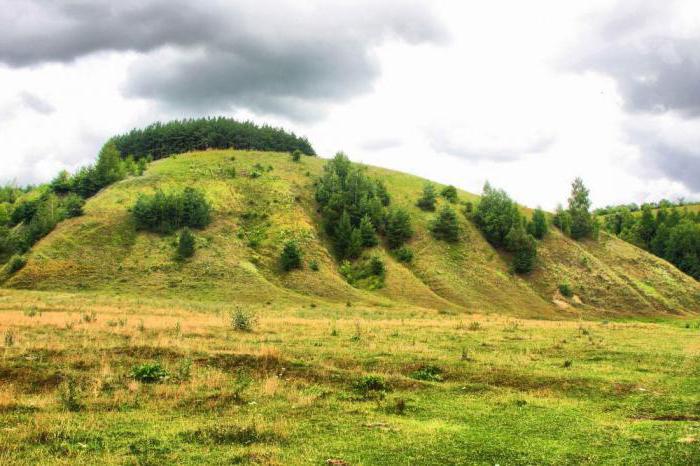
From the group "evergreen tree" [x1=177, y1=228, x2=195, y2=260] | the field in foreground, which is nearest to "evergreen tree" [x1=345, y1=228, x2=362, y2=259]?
"evergreen tree" [x1=177, y1=228, x2=195, y2=260]

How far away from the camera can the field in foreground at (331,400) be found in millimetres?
11398

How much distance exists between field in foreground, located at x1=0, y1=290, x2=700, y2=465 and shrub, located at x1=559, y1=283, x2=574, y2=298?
66563mm

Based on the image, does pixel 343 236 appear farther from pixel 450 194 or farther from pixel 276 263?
pixel 450 194

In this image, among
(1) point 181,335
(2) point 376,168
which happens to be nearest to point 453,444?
(1) point 181,335

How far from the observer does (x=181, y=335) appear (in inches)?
1102

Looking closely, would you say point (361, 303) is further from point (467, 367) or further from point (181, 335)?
point (467, 367)

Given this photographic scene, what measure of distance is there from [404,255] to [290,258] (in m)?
23.5

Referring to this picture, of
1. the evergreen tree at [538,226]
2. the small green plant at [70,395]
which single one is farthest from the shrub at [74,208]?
the evergreen tree at [538,226]

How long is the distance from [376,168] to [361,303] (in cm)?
7511

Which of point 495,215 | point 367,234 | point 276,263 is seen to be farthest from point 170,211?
point 495,215

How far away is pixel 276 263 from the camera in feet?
287

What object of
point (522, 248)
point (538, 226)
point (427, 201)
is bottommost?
point (522, 248)

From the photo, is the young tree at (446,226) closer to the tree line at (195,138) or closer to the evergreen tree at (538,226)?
the evergreen tree at (538,226)

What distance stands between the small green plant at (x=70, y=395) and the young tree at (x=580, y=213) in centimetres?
11697
